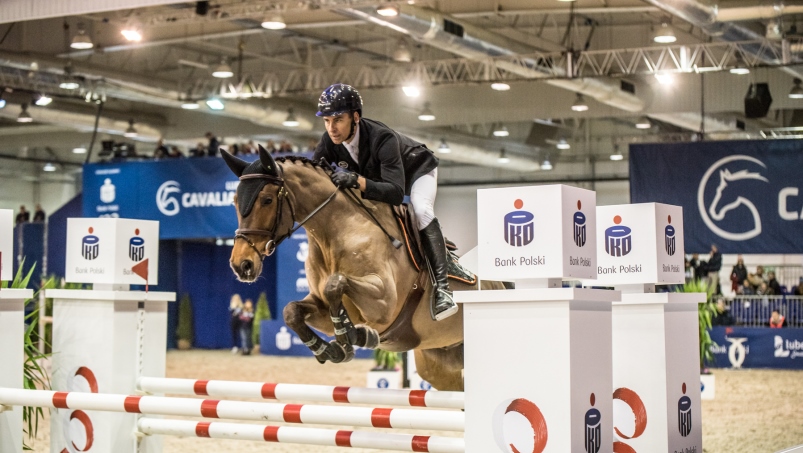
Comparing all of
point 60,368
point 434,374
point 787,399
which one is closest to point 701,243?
point 787,399

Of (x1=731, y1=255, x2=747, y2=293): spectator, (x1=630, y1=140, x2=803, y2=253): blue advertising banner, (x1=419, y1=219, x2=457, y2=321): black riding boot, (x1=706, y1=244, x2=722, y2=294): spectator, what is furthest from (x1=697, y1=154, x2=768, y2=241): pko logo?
(x1=419, y1=219, x2=457, y2=321): black riding boot

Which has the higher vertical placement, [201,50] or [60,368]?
[201,50]

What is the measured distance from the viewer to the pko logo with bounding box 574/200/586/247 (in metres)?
3.48

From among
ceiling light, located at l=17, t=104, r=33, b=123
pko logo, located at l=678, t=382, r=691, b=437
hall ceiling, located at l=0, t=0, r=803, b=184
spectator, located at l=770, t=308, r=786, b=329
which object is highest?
hall ceiling, located at l=0, t=0, r=803, b=184

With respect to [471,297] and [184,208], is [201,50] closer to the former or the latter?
[184,208]

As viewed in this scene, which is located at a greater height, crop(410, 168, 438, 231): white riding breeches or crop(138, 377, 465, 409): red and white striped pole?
crop(410, 168, 438, 231): white riding breeches

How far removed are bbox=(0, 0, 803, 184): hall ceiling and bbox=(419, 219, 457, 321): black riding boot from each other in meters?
7.16

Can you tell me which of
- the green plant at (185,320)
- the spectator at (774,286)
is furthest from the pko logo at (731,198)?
the green plant at (185,320)

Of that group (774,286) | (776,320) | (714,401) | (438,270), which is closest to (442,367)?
(438,270)

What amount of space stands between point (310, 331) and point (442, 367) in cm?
145

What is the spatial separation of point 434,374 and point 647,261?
54.8 inches

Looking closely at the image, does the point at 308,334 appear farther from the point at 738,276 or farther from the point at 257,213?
the point at 738,276

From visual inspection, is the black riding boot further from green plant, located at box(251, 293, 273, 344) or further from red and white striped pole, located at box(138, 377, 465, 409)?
green plant, located at box(251, 293, 273, 344)

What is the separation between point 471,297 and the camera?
3477 mm
